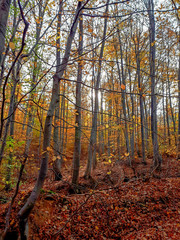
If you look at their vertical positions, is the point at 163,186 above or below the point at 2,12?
below

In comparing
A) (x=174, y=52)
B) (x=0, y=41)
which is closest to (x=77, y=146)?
(x=0, y=41)

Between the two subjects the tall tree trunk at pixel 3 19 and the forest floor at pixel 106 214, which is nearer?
the tall tree trunk at pixel 3 19

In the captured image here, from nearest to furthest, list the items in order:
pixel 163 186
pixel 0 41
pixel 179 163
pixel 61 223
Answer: pixel 0 41 → pixel 61 223 → pixel 163 186 → pixel 179 163

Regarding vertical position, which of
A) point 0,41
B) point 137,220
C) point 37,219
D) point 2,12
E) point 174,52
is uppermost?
point 174,52

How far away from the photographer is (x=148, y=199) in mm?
4973

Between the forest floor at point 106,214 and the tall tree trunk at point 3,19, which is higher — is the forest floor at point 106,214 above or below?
below

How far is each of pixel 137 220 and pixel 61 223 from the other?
2.34 m

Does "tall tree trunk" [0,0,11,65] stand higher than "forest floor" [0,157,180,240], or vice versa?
"tall tree trunk" [0,0,11,65]

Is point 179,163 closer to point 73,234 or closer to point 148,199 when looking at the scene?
point 148,199

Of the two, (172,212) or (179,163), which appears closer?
(172,212)

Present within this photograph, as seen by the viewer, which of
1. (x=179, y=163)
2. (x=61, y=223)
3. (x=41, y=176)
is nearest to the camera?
(x=41, y=176)

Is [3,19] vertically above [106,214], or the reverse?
[3,19]

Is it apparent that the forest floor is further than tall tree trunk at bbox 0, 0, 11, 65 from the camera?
Yes

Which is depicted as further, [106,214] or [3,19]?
[106,214]
